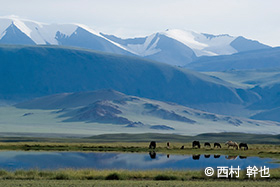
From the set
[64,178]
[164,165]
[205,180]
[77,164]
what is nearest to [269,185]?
[205,180]

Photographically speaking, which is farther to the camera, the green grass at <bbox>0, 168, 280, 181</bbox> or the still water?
the still water

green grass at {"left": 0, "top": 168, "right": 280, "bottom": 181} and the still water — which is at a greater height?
the still water

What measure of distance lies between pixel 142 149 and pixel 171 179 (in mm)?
38922

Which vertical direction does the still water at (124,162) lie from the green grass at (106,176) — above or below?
above

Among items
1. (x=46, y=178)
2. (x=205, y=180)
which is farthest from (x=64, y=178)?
(x=205, y=180)

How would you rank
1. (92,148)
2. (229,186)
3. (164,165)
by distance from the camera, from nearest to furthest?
1. (229,186)
2. (164,165)
3. (92,148)

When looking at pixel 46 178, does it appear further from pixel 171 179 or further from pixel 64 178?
pixel 171 179

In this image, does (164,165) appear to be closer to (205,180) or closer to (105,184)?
(205,180)

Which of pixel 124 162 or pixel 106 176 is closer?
pixel 106 176

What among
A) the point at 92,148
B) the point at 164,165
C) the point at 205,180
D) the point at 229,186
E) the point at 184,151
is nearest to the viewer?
the point at 229,186

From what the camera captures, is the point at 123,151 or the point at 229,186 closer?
the point at 229,186

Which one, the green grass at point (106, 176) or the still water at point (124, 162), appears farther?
the still water at point (124, 162)

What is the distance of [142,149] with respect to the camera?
78562 mm

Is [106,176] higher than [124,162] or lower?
lower
